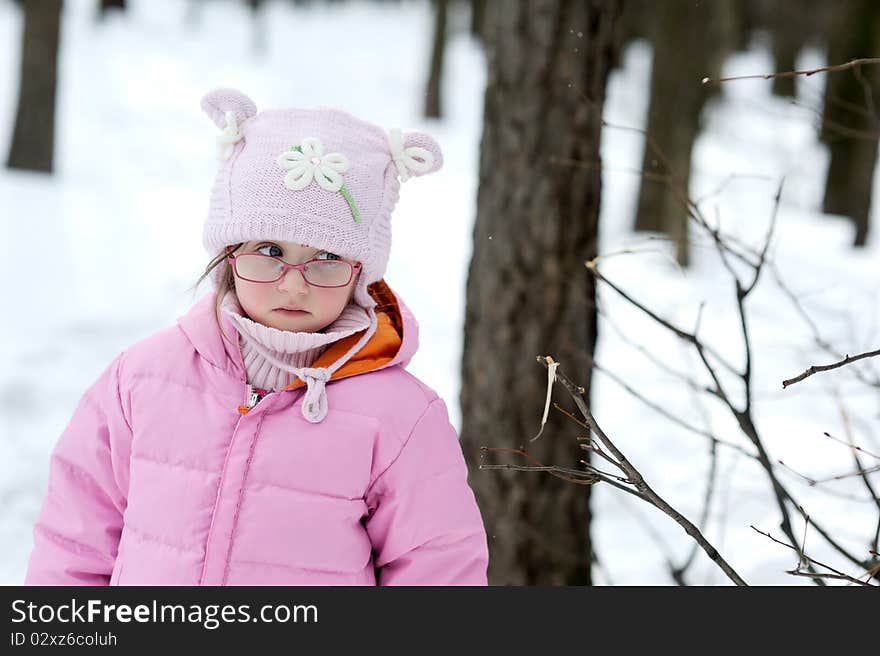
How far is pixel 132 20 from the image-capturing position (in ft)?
66.5

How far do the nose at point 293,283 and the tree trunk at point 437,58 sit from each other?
43.8 ft

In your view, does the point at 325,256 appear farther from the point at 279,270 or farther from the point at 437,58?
the point at 437,58

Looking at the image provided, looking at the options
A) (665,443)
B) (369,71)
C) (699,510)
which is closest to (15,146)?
(665,443)

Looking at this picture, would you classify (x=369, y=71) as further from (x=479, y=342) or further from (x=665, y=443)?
(x=479, y=342)

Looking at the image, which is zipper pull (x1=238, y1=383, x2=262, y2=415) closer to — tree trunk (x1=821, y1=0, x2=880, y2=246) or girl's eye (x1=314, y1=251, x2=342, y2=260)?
girl's eye (x1=314, y1=251, x2=342, y2=260)

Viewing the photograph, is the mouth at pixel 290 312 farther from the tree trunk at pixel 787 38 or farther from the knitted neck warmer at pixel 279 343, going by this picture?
the tree trunk at pixel 787 38

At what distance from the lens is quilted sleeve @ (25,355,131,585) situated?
1.79 meters

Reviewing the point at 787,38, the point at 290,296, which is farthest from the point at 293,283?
the point at 787,38

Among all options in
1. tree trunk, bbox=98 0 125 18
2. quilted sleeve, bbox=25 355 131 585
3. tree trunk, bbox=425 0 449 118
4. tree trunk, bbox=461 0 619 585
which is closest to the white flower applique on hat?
quilted sleeve, bbox=25 355 131 585

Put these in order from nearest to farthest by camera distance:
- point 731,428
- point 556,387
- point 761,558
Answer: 1. point 556,387
2. point 761,558
3. point 731,428

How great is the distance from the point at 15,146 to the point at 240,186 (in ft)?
27.4

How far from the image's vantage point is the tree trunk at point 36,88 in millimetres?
9109

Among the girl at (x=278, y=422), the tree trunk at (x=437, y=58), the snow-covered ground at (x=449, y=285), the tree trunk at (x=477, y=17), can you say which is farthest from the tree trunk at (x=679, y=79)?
the tree trunk at (x=477, y=17)
